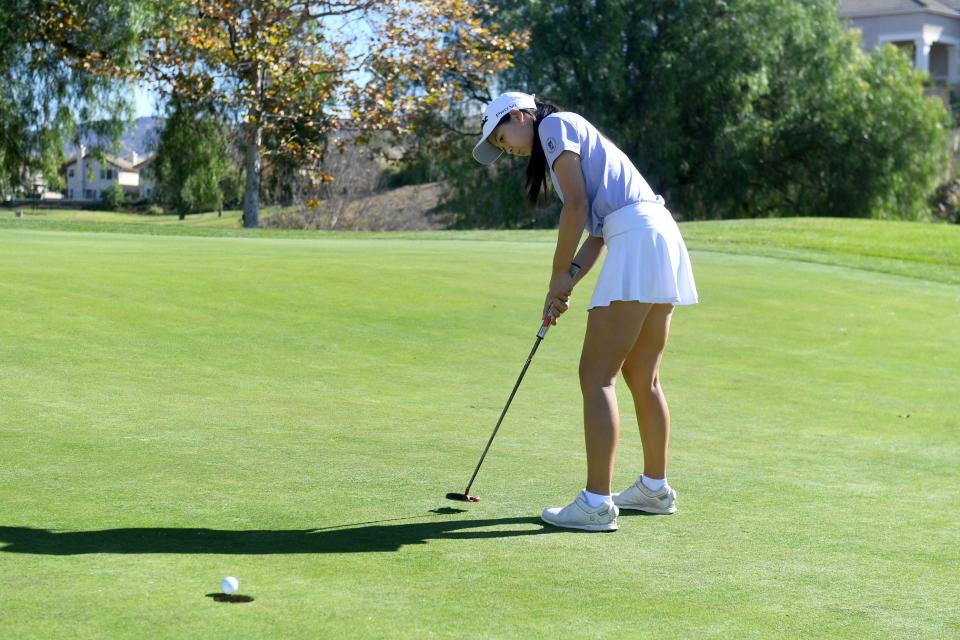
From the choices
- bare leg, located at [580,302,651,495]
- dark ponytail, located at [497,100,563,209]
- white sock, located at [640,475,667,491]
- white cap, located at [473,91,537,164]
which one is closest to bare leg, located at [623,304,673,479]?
white sock, located at [640,475,667,491]

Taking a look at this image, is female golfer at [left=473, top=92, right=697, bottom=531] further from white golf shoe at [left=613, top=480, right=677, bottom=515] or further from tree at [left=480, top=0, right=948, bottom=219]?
tree at [left=480, top=0, right=948, bottom=219]

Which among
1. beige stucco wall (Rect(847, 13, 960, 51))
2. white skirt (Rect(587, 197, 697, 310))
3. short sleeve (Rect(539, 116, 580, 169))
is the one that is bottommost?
white skirt (Rect(587, 197, 697, 310))

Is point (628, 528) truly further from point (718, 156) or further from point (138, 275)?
point (718, 156)

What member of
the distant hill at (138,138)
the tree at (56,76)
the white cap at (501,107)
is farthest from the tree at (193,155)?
the white cap at (501,107)

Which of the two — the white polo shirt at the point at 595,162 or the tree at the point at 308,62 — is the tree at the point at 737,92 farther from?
the white polo shirt at the point at 595,162

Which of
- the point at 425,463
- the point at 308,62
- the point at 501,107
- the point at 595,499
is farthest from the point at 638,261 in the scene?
the point at 308,62

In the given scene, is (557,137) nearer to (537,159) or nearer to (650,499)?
(537,159)

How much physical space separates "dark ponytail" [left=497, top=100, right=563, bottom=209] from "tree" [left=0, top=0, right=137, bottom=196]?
3127 centimetres

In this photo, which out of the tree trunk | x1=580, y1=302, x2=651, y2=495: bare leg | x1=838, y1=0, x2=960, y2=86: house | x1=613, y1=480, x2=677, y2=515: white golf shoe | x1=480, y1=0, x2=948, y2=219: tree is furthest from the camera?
x1=838, y1=0, x2=960, y2=86: house

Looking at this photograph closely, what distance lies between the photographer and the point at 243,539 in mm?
4480

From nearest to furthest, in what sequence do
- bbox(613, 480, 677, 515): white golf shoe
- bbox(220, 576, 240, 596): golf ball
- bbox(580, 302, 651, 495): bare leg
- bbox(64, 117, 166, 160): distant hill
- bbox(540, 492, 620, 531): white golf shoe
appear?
bbox(220, 576, 240, 596): golf ball, bbox(540, 492, 620, 531): white golf shoe, bbox(580, 302, 651, 495): bare leg, bbox(613, 480, 677, 515): white golf shoe, bbox(64, 117, 166, 160): distant hill

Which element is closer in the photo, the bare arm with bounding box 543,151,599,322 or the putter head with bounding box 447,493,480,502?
the bare arm with bounding box 543,151,599,322

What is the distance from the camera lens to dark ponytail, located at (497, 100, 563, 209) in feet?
16.8

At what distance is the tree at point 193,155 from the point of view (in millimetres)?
38062
